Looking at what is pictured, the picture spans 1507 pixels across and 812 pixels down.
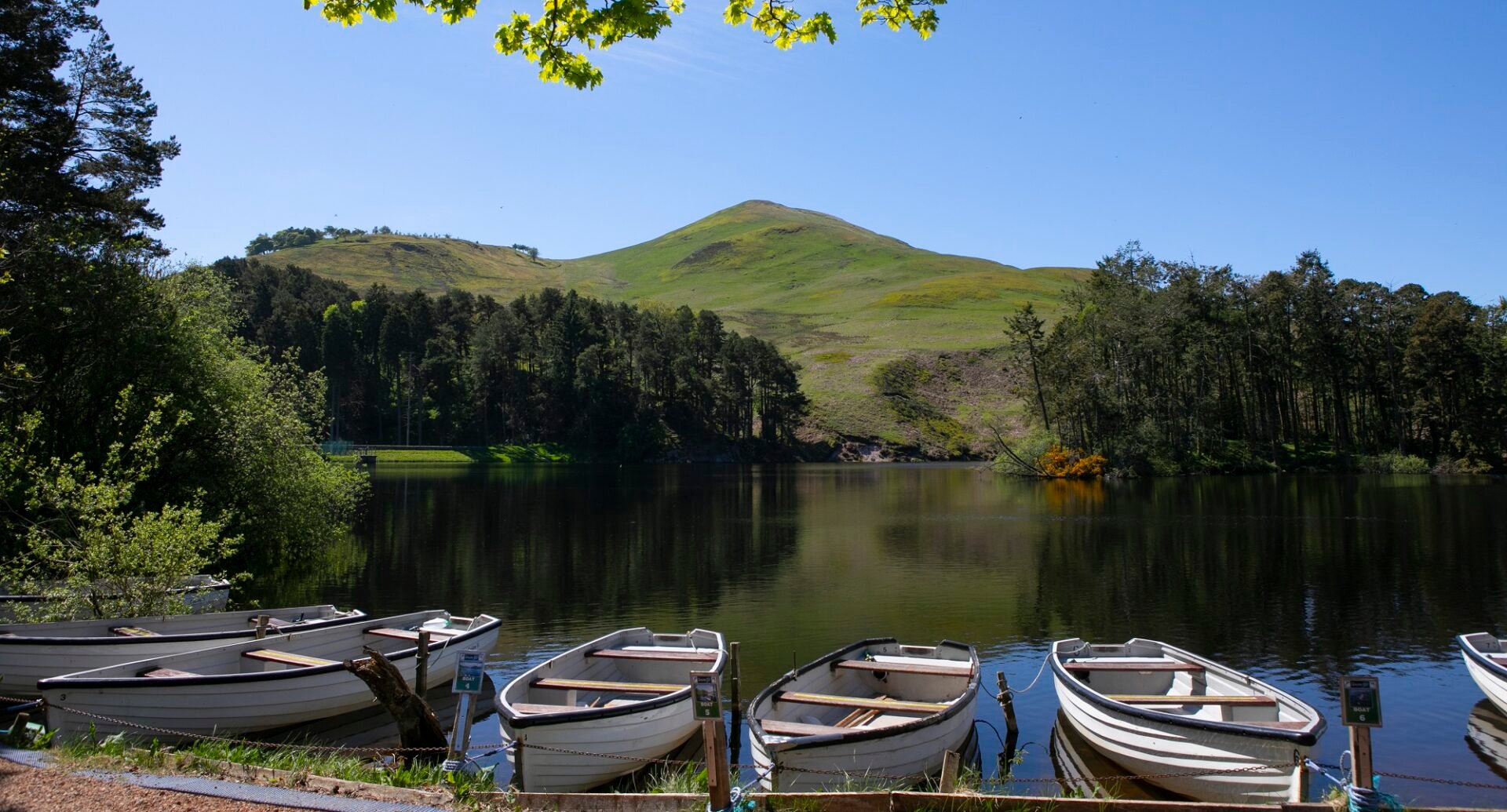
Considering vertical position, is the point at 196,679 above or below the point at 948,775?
above

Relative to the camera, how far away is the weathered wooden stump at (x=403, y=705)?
12.3 meters

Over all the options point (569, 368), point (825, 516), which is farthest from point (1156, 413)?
point (569, 368)

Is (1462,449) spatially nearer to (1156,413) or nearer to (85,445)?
(1156,413)

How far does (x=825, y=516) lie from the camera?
5416 centimetres

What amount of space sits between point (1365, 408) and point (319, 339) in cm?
12666

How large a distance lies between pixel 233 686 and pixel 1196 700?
1544 centimetres

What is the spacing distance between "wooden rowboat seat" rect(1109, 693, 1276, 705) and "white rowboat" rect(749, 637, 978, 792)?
2.51m

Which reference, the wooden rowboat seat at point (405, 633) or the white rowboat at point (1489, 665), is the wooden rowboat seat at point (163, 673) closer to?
the wooden rowboat seat at point (405, 633)

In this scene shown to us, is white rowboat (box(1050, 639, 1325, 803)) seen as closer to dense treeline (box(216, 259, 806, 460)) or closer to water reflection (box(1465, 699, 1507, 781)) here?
water reflection (box(1465, 699, 1507, 781))

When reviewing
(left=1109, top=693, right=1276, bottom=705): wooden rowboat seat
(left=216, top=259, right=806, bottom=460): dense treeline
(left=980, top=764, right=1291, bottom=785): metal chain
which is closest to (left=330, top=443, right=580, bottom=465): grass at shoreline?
(left=216, top=259, right=806, bottom=460): dense treeline

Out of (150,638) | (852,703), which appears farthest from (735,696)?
(150,638)

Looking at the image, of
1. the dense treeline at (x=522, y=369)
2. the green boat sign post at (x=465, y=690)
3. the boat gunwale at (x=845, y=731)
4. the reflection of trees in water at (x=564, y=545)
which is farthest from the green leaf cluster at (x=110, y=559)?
the dense treeline at (x=522, y=369)

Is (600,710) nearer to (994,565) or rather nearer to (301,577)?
(301,577)

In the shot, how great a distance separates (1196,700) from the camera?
14.3 meters
